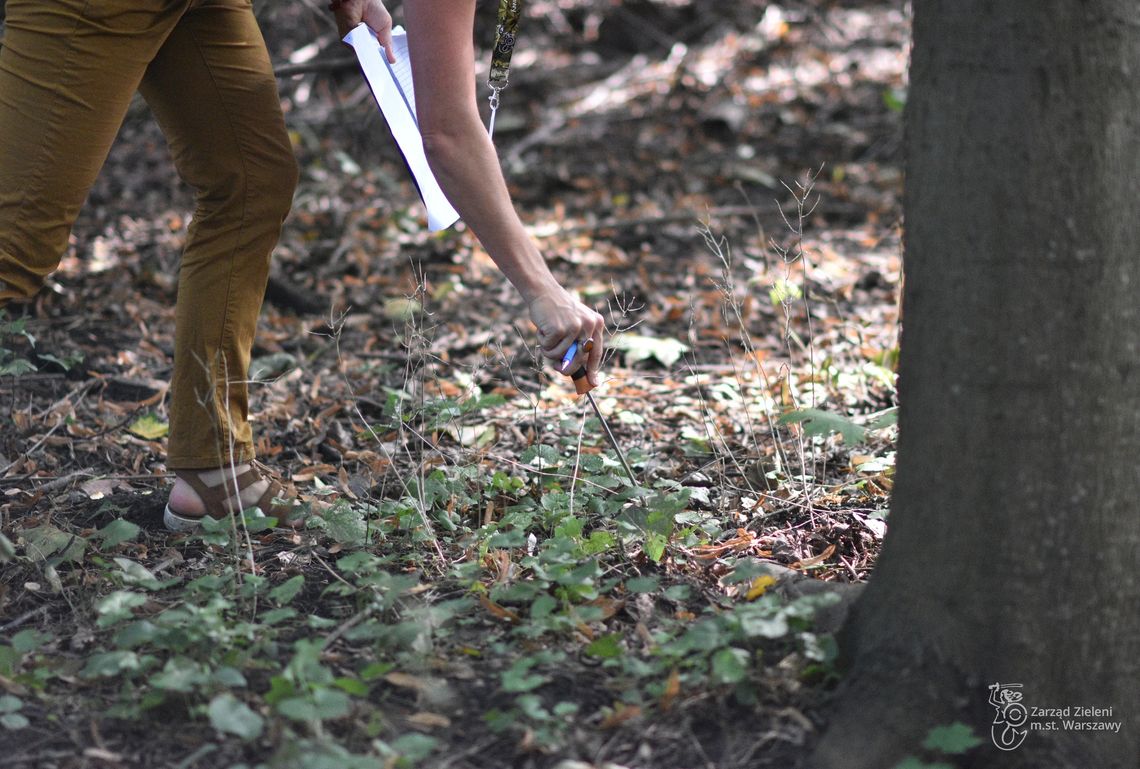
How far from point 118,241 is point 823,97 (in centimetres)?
483

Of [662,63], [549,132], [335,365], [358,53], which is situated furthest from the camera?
[662,63]

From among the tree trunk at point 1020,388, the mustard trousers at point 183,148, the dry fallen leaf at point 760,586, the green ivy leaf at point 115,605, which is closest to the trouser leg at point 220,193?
the mustard trousers at point 183,148

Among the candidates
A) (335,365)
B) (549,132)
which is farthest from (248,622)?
(549,132)

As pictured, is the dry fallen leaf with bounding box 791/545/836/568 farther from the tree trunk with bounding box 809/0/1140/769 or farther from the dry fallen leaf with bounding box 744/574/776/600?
the tree trunk with bounding box 809/0/1140/769

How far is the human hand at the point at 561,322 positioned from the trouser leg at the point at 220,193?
32.1 inches

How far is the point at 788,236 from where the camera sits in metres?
5.58

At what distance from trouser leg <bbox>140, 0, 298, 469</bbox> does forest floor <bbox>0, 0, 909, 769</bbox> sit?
0.94ft

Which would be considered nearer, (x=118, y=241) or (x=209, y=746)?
(x=209, y=746)

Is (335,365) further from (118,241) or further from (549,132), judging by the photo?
(549,132)

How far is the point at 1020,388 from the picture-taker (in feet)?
5.91

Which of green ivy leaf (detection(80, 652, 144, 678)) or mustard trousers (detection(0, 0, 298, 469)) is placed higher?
mustard trousers (detection(0, 0, 298, 469))

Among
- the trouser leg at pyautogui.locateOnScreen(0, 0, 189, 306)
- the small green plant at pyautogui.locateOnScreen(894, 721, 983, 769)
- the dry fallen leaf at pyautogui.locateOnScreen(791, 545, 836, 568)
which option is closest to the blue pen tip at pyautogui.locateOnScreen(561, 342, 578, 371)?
→ the dry fallen leaf at pyautogui.locateOnScreen(791, 545, 836, 568)

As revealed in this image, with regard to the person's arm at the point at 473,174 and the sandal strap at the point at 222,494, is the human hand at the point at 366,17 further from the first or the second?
the sandal strap at the point at 222,494

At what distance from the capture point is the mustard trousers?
232cm
